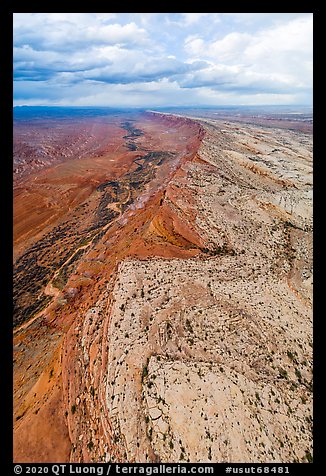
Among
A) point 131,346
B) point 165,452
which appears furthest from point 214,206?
point 165,452

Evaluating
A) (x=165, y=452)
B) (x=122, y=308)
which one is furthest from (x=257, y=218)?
(x=165, y=452)

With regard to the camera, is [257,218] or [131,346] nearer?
[131,346]

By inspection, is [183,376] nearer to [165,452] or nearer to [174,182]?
[165,452]

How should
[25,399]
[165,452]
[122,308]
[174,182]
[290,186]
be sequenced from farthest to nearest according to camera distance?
[290,186]
[174,182]
[122,308]
[25,399]
[165,452]

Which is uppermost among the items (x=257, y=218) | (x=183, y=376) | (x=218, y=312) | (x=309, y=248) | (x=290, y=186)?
(x=290, y=186)

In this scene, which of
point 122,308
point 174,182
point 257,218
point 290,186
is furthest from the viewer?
point 290,186

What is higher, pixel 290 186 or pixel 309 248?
pixel 290 186

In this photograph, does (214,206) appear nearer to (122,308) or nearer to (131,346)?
(122,308)
